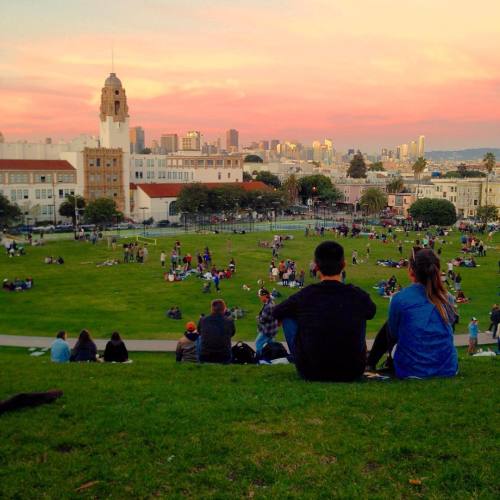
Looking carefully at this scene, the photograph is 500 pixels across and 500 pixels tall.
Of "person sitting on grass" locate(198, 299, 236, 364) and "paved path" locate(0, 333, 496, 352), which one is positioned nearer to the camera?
"person sitting on grass" locate(198, 299, 236, 364)

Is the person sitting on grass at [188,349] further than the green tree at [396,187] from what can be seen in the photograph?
No

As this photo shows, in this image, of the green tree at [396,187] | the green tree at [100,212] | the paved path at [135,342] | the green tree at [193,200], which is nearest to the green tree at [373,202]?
the green tree at [396,187]

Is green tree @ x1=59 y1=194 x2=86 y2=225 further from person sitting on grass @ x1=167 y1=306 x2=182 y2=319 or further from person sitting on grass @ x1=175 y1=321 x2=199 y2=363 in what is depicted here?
person sitting on grass @ x1=175 y1=321 x2=199 y2=363

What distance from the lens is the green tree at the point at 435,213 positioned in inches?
3406

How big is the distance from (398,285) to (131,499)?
3268cm

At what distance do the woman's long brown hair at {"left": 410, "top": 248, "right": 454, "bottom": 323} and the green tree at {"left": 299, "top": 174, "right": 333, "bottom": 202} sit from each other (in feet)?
394

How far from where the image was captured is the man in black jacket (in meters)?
6.68

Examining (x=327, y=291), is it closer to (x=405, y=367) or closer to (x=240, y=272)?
(x=405, y=367)

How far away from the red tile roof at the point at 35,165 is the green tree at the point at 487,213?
63431mm

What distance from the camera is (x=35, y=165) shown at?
8856 centimetres

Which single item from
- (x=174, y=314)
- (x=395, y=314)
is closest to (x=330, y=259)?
(x=395, y=314)

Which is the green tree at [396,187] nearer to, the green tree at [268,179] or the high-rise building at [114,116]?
the green tree at [268,179]

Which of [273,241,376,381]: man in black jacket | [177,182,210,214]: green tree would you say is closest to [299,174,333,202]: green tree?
[177,182,210,214]: green tree

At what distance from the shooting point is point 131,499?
4.98 meters
